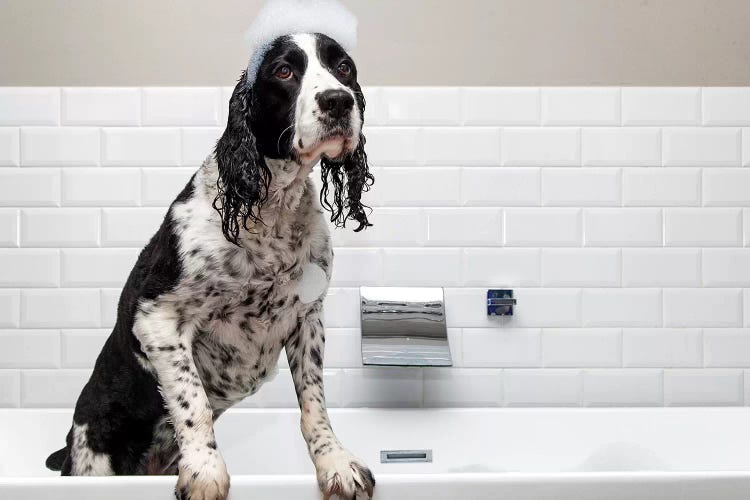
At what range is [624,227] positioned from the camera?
269 centimetres

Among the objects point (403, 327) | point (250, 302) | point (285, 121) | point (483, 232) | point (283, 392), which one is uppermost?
point (285, 121)

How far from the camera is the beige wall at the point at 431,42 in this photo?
2.64 m

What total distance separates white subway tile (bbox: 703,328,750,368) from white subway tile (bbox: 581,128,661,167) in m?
0.62

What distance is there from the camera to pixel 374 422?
2.48 metres

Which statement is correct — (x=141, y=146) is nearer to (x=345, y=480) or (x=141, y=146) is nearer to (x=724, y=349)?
(x=345, y=480)

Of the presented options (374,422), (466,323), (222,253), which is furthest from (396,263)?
(222,253)

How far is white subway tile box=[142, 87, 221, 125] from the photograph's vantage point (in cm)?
264

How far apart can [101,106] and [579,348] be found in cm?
181

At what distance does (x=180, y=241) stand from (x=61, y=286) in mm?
1171

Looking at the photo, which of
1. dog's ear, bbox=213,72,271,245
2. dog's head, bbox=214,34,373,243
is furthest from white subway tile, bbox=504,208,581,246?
dog's ear, bbox=213,72,271,245

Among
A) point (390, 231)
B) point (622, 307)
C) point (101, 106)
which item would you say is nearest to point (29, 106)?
point (101, 106)

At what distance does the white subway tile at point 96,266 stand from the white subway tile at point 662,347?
5.57ft

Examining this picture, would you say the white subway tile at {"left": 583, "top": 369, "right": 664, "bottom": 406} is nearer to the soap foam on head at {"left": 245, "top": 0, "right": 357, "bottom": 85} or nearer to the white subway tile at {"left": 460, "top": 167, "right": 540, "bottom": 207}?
the white subway tile at {"left": 460, "top": 167, "right": 540, "bottom": 207}

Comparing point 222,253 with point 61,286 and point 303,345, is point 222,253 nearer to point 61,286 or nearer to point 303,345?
point 303,345
